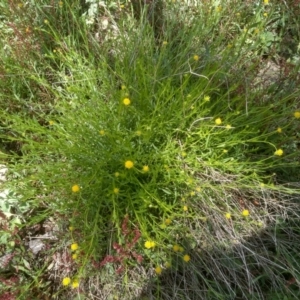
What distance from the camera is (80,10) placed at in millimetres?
2148

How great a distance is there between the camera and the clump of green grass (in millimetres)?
1510

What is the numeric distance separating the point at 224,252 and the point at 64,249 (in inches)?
28.6

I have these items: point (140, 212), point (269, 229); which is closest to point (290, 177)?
point (269, 229)

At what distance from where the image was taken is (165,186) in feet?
5.31

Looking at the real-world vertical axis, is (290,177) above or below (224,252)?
above

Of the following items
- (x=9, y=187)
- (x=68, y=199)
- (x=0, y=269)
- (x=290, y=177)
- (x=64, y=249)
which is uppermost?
(x=290, y=177)

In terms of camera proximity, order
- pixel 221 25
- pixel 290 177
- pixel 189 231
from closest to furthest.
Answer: pixel 189 231 < pixel 290 177 < pixel 221 25

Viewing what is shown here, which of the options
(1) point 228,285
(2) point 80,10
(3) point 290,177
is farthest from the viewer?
(2) point 80,10

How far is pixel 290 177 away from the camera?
1.79 m

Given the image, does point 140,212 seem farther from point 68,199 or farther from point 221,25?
point 221,25

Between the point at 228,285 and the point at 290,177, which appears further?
the point at 290,177

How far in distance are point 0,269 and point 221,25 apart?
167 centimetres

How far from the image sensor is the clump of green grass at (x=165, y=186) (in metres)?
1.51

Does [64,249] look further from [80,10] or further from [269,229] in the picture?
[80,10]
